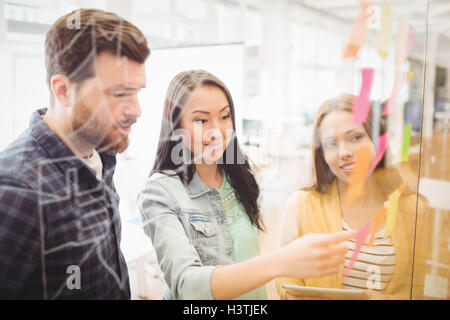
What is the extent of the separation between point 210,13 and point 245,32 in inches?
5.6

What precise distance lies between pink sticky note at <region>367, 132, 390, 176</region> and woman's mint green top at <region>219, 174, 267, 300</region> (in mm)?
467

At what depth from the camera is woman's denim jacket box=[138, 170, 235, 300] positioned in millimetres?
1106

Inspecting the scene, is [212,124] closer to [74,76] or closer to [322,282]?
[74,76]

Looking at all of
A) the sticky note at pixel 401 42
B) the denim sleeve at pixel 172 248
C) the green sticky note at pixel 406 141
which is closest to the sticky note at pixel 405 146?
the green sticky note at pixel 406 141

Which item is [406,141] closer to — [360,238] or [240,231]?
[360,238]

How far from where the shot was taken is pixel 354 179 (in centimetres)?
119

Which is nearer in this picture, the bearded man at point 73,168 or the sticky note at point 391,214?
the bearded man at point 73,168

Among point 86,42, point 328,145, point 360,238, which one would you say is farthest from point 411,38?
point 86,42

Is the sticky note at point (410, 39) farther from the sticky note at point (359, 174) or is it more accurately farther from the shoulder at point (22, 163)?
the shoulder at point (22, 163)

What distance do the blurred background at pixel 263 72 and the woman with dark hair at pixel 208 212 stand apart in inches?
1.9

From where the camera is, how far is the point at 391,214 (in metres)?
1.20

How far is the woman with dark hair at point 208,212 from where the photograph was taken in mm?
1095

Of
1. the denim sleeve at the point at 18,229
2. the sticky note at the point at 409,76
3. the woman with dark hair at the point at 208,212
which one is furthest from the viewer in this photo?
the sticky note at the point at 409,76

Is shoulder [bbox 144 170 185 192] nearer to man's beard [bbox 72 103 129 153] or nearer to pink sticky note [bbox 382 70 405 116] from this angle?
man's beard [bbox 72 103 129 153]
